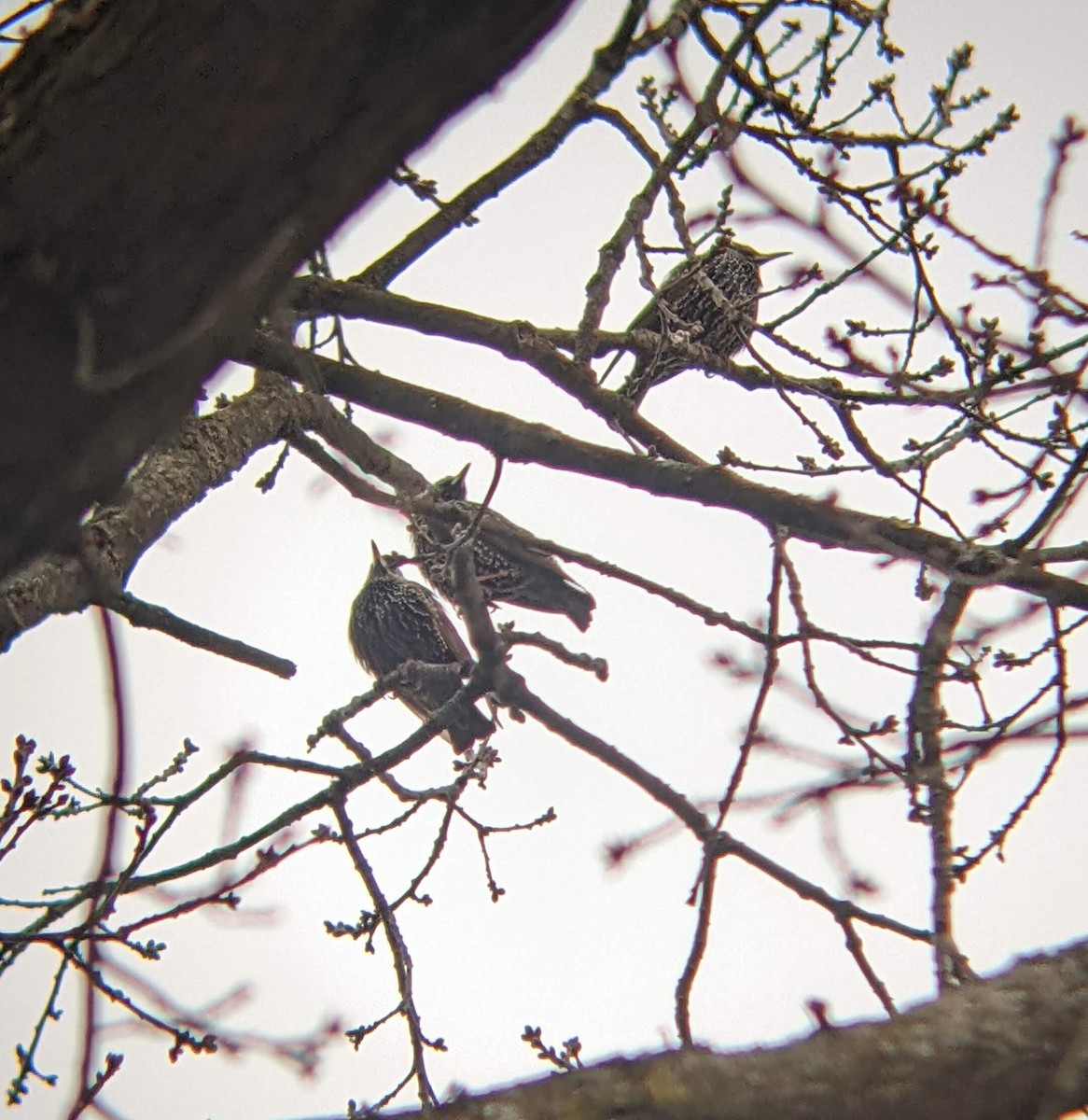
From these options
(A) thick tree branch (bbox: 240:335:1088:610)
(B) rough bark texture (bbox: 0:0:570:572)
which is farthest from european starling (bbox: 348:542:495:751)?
(B) rough bark texture (bbox: 0:0:570:572)

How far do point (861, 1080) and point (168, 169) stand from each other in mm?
938

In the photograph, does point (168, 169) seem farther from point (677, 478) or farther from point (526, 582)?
point (526, 582)

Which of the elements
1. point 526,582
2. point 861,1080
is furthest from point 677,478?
point 526,582

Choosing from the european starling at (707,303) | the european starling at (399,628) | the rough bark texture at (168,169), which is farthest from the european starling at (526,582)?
the rough bark texture at (168,169)

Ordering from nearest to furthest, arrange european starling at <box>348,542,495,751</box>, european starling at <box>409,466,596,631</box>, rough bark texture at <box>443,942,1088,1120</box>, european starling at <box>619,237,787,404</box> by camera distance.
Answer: rough bark texture at <box>443,942,1088,1120</box>, european starling at <box>619,237,787,404</box>, european starling at <box>409,466,596,631</box>, european starling at <box>348,542,495,751</box>

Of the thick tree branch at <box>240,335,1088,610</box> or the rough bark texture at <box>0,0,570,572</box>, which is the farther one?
the thick tree branch at <box>240,335,1088,610</box>

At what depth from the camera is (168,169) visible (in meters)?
0.87

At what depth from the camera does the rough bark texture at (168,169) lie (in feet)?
2.87

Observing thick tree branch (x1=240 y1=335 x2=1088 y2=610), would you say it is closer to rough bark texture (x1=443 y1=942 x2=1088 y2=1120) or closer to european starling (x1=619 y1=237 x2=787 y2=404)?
rough bark texture (x1=443 y1=942 x2=1088 y2=1120)

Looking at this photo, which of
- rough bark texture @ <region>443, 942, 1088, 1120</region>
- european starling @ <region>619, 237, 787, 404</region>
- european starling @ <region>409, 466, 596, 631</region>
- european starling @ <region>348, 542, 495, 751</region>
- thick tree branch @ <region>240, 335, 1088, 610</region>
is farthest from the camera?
european starling @ <region>348, 542, 495, 751</region>

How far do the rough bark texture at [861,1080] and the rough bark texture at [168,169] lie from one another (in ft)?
A: 2.18

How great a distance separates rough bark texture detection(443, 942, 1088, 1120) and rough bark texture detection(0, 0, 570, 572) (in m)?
0.67

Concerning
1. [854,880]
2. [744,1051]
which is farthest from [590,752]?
[744,1051]

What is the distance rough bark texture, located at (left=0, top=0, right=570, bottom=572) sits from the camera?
2.87ft
